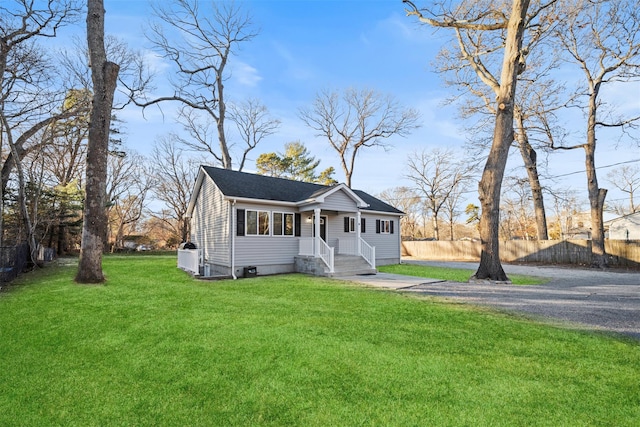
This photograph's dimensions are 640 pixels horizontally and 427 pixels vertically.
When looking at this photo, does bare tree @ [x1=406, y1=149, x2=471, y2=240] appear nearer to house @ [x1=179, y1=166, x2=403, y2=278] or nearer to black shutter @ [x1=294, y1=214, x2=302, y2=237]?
house @ [x1=179, y1=166, x2=403, y2=278]

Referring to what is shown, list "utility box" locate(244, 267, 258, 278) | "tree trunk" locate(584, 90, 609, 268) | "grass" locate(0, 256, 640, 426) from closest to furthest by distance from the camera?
"grass" locate(0, 256, 640, 426) → "utility box" locate(244, 267, 258, 278) → "tree trunk" locate(584, 90, 609, 268)

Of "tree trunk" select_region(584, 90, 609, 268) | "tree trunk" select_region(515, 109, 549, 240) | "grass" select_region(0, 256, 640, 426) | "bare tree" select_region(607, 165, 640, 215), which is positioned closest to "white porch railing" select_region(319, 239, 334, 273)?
"grass" select_region(0, 256, 640, 426)

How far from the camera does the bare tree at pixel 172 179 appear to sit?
99.6 feet

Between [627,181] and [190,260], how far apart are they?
49.4m

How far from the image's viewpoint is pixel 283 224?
13.1 meters

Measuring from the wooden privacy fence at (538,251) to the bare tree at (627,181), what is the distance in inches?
1135

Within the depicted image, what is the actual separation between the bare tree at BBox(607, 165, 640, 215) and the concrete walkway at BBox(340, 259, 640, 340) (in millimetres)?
37338

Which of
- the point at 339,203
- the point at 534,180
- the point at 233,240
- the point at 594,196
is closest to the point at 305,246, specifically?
the point at 339,203

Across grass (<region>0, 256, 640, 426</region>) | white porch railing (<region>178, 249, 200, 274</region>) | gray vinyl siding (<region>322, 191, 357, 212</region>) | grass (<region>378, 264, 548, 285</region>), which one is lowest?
grass (<region>378, 264, 548, 285</region>)

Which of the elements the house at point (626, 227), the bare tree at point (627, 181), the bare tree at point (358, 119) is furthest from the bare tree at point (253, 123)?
the bare tree at point (627, 181)

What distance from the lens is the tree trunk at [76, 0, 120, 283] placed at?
9164mm

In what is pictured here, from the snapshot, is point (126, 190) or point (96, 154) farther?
point (126, 190)

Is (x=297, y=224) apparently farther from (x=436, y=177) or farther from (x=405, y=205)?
(x=405, y=205)

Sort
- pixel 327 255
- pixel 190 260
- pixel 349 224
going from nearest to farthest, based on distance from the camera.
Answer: pixel 327 255, pixel 190 260, pixel 349 224
